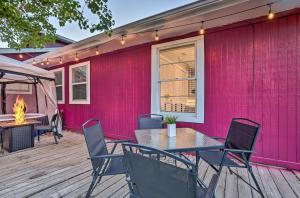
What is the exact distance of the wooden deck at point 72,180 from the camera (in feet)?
7.70

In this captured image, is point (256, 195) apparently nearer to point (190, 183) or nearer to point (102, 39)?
point (190, 183)

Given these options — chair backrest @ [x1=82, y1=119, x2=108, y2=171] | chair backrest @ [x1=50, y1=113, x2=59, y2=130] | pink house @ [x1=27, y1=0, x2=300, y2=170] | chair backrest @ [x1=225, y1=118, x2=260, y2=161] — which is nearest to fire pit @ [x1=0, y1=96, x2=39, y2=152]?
chair backrest @ [x1=50, y1=113, x2=59, y2=130]

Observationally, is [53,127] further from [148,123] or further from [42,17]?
[148,123]

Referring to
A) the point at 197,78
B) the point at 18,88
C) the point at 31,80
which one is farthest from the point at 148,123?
the point at 18,88

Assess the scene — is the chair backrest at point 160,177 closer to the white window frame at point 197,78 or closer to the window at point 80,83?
the white window frame at point 197,78

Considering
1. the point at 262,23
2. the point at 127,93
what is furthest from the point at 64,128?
the point at 262,23

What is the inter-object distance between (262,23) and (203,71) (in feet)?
4.24

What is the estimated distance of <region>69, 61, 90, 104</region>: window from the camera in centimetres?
631

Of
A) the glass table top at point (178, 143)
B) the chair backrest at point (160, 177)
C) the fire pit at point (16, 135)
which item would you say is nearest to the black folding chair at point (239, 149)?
the glass table top at point (178, 143)

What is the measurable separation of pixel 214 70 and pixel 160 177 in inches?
119

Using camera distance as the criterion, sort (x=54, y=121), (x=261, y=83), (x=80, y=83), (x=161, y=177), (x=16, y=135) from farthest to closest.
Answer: (x=80, y=83) < (x=54, y=121) < (x=16, y=135) < (x=261, y=83) < (x=161, y=177)

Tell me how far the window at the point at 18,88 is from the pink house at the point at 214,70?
3347mm

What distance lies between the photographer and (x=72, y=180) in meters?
2.72

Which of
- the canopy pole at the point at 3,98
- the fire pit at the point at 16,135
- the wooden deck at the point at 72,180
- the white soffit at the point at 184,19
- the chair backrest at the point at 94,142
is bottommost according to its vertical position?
the wooden deck at the point at 72,180
